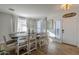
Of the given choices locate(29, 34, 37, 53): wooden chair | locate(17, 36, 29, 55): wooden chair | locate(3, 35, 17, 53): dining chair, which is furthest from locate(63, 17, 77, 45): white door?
locate(3, 35, 17, 53): dining chair

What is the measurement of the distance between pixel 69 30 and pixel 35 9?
70cm

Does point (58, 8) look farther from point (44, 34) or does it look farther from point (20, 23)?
point (20, 23)

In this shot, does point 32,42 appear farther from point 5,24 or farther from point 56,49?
point 5,24

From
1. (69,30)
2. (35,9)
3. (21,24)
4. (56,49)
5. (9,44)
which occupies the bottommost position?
(56,49)

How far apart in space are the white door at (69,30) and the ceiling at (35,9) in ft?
0.59

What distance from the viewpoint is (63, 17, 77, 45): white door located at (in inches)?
69.1

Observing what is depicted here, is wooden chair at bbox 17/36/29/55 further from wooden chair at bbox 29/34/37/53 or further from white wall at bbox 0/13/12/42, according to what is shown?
white wall at bbox 0/13/12/42

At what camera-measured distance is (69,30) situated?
5.87ft

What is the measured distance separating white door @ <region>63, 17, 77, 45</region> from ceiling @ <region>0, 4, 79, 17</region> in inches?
7.1

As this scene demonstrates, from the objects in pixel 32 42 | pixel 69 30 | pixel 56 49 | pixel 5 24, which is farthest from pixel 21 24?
pixel 69 30

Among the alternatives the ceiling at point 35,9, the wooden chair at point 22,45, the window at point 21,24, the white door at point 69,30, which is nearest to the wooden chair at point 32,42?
the wooden chair at point 22,45

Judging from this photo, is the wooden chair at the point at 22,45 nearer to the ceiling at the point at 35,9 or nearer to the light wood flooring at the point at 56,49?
the light wood flooring at the point at 56,49
